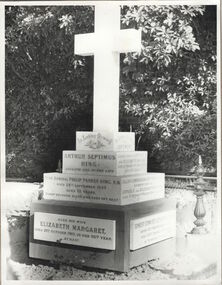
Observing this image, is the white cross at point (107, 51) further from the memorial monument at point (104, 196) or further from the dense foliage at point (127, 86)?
Answer: the dense foliage at point (127, 86)

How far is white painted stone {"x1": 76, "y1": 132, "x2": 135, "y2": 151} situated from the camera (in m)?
4.20

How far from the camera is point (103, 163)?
4164 millimetres

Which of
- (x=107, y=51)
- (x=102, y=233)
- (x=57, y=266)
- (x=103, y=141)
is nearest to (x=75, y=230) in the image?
(x=102, y=233)

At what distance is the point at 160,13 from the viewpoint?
4.70 meters

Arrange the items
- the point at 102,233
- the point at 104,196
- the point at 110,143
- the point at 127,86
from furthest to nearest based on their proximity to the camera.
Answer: the point at 127,86
the point at 110,143
the point at 104,196
the point at 102,233

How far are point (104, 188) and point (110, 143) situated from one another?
389 mm

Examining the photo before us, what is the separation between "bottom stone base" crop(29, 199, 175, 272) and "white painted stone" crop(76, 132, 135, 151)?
50 centimetres

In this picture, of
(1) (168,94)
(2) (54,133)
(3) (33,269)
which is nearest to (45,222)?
(3) (33,269)

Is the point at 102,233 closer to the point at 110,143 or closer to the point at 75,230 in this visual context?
the point at 75,230

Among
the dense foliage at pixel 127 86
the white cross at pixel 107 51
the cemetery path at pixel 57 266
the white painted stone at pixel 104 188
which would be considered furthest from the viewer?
the dense foliage at pixel 127 86

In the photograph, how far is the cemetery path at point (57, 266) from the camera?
3.93 m

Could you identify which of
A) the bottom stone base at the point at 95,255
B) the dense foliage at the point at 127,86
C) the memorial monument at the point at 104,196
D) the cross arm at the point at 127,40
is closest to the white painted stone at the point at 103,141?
the memorial monument at the point at 104,196

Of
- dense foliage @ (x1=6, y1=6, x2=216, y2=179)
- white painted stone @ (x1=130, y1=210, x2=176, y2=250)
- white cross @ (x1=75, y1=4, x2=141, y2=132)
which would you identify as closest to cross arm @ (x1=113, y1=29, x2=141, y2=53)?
white cross @ (x1=75, y1=4, x2=141, y2=132)

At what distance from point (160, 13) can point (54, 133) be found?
→ 5.08ft
